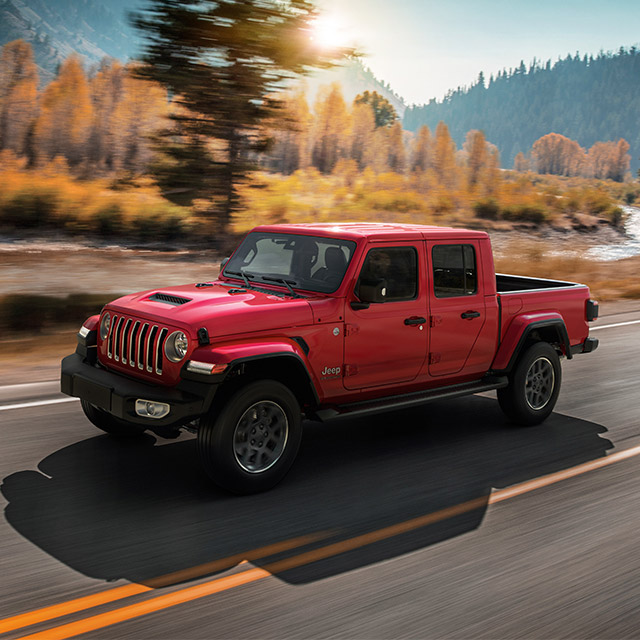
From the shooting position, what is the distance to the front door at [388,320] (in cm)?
577

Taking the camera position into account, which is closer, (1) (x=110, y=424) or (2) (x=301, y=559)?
(2) (x=301, y=559)

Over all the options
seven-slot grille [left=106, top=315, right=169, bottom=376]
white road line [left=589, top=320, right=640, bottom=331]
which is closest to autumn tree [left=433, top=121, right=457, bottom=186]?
white road line [left=589, top=320, right=640, bottom=331]

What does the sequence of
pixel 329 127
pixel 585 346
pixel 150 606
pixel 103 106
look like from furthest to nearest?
pixel 329 127, pixel 103 106, pixel 585 346, pixel 150 606

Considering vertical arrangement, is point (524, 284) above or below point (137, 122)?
below

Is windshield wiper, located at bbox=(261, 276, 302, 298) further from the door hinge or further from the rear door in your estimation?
the rear door

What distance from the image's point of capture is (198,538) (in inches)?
178

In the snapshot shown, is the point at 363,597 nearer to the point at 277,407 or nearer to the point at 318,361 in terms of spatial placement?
the point at 277,407

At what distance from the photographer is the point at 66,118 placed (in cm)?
6125

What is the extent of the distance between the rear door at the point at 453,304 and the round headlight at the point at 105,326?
Answer: 263 centimetres

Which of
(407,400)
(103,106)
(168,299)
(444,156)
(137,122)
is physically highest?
(444,156)

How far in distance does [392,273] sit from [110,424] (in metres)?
2.69

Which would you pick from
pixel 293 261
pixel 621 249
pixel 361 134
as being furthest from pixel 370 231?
pixel 361 134

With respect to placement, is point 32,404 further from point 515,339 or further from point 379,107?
point 379,107

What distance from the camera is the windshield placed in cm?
588
